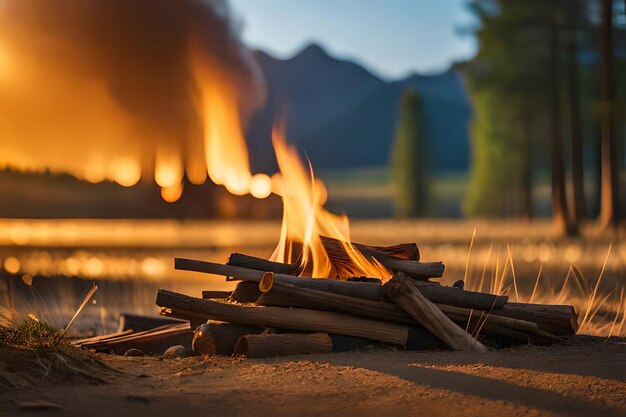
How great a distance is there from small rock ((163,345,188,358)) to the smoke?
8730 millimetres

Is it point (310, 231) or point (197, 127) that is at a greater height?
point (197, 127)

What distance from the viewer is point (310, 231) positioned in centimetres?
786

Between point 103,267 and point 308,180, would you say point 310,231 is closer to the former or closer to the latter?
point 308,180

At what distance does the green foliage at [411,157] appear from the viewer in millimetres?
56562

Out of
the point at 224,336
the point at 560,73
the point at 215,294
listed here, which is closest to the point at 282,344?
the point at 224,336

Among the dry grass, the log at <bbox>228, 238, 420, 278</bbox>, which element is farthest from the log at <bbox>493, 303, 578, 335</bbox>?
the dry grass

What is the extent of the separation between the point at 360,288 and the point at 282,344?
848 millimetres

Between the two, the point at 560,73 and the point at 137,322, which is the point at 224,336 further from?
the point at 560,73

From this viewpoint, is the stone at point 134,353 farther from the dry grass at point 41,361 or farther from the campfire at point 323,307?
the dry grass at point 41,361

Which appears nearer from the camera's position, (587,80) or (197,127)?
(197,127)

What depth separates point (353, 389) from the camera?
5.41 meters

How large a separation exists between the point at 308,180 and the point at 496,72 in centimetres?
2075

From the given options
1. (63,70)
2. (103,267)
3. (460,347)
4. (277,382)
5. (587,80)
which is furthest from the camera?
(587,80)

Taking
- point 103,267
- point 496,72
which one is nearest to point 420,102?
point 496,72
